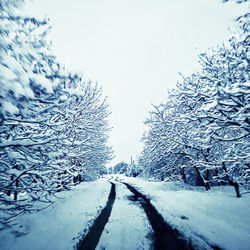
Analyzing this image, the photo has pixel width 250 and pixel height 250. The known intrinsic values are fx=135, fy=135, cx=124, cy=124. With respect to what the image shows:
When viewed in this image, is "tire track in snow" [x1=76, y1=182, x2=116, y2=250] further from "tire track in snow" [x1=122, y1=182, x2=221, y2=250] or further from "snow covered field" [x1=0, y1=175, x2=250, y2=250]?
"tire track in snow" [x1=122, y1=182, x2=221, y2=250]

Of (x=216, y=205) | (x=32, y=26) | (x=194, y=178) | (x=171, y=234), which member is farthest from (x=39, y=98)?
(x=194, y=178)

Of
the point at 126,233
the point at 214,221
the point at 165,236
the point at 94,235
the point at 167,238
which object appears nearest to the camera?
the point at 167,238

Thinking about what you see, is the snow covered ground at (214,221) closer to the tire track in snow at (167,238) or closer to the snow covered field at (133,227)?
the snow covered field at (133,227)

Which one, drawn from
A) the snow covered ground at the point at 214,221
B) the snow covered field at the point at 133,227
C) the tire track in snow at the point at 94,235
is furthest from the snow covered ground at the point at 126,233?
the snow covered ground at the point at 214,221

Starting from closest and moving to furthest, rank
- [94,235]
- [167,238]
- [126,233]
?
1. [167,238]
2. [94,235]
3. [126,233]

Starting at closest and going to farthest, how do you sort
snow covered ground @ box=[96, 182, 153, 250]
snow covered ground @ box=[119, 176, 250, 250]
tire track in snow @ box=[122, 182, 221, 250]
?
1. tire track in snow @ box=[122, 182, 221, 250]
2. snow covered ground @ box=[96, 182, 153, 250]
3. snow covered ground @ box=[119, 176, 250, 250]

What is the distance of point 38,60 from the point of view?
2135mm

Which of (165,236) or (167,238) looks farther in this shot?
(165,236)

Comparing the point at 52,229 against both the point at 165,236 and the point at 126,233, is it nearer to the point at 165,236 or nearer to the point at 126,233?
the point at 126,233

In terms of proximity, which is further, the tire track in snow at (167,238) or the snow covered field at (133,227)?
the snow covered field at (133,227)

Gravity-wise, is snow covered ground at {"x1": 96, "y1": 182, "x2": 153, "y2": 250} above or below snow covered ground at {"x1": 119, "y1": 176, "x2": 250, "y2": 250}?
below

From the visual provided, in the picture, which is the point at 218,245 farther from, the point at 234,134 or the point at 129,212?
the point at 234,134

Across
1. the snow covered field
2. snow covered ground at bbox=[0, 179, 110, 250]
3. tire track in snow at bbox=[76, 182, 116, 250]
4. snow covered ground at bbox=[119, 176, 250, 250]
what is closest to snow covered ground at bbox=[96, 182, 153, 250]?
the snow covered field

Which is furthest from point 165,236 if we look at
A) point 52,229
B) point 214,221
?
point 52,229
